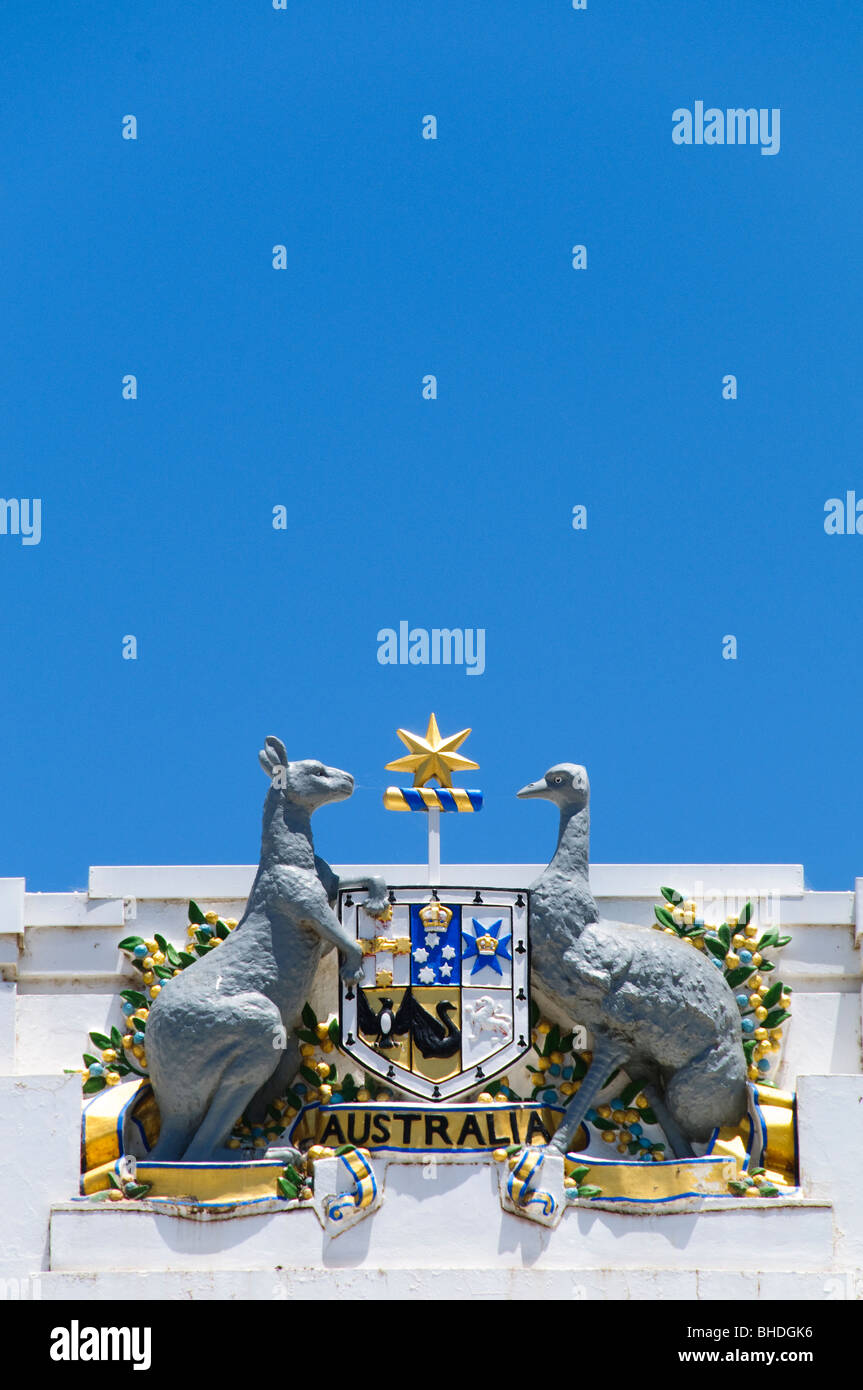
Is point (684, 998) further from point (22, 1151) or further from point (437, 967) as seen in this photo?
point (22, 1151)

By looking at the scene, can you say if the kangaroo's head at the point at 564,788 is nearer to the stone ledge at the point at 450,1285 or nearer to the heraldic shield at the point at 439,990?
the heraldic shield at the point at 439,990

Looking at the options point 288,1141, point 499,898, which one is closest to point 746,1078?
point 499,898

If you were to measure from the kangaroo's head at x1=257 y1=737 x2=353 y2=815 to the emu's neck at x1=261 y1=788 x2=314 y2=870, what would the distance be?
0.03 metres

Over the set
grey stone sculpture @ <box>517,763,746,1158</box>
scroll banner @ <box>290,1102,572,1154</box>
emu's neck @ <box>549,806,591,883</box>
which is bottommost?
scroll banner @ <box>290,1102,572,1154</box>

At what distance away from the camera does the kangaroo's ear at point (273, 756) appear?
16.6 m

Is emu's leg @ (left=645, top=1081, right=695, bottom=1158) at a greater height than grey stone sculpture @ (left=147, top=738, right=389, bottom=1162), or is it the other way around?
grey stone sculpture @ (left=147, top=738, right=389, bottom=1162)

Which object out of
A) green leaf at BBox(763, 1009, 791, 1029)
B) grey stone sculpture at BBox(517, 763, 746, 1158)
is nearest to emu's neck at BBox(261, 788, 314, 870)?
grey stone sculpture at BBox(517, 763, 746, 1158)

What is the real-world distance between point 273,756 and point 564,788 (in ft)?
6.99

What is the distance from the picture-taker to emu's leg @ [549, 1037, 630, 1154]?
51.9 ft

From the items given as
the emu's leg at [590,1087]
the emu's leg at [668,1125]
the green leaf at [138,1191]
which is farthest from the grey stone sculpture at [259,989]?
the emu's leg at [668,1125]

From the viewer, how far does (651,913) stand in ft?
56.0

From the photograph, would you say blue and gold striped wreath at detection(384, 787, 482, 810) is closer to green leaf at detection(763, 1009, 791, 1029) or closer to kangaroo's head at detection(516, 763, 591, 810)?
kangaroo's head at detection(516, 763, 591, 810)

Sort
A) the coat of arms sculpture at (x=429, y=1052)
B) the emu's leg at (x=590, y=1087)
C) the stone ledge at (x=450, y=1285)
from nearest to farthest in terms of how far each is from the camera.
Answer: the stone ledge at (x=450, y=1285) < the coat of arms sculpture at (x=429, y=1052) < the emu's leg at (x=590, y=1087)
